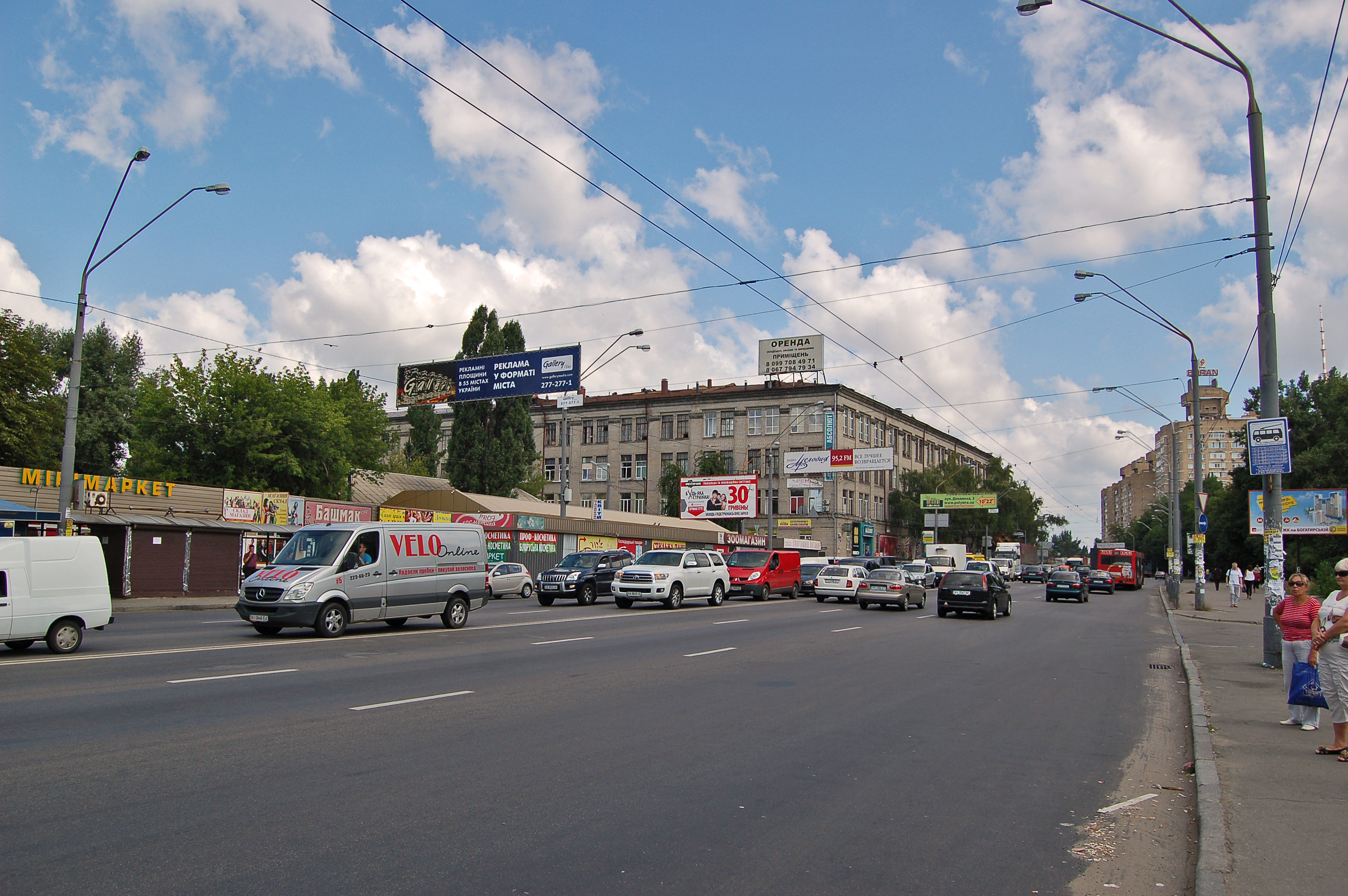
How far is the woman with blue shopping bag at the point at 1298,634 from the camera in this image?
31.9 feet

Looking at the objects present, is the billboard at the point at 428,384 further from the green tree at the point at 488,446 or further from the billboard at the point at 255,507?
the green tree at the point at 488,446

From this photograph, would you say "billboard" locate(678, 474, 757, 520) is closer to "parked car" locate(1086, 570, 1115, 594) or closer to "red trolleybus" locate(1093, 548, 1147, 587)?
"parked car" locate(1086, 570, 1115, 594)

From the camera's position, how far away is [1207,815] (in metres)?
Result: 6.31

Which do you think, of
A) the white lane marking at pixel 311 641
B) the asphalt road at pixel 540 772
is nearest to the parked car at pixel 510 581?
the white lane marking at pixel 311 641

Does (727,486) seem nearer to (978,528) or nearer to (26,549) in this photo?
(978,528)

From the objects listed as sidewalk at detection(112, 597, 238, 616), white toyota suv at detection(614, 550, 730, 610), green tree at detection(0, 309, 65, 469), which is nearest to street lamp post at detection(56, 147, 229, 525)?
sidewalk at detection(112, 597, 238, 616)

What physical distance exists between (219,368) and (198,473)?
193 inches

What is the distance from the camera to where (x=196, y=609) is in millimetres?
27516

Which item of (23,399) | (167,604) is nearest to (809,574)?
(167,604)

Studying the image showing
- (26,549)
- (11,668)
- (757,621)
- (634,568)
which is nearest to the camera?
(11,668)

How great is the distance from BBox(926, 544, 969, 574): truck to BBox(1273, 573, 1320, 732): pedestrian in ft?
145

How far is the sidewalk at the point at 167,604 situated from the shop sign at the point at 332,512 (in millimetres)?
6022

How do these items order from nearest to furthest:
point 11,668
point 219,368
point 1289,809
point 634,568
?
point 1289,809, point 11,668, point 634,568, point 219,368

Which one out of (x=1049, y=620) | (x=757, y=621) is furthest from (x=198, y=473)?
(x=1049, y=620)
